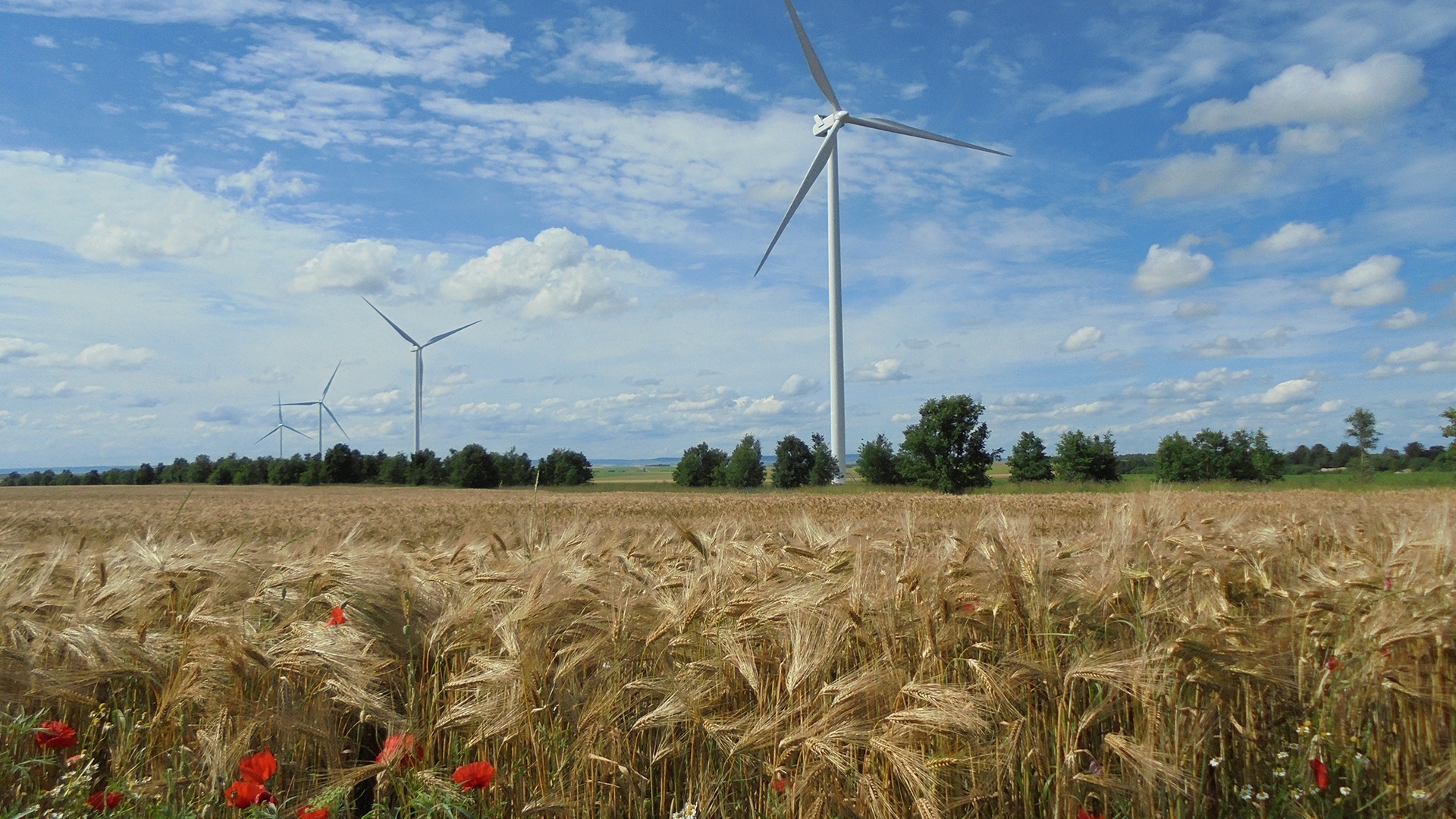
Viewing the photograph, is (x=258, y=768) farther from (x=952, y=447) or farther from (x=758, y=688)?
(x=952, y=447)

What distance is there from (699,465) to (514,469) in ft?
50.0

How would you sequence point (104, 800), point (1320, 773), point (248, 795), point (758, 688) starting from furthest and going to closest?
point (758, 688), point (1320, 773), point (104, 800), point (248, 795)

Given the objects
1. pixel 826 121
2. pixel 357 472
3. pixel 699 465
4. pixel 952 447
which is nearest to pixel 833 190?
pixel 826 121

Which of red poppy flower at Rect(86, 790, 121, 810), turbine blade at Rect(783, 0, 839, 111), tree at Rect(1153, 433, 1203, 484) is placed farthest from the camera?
tree at Rect(1153, 433, 1203, 484)

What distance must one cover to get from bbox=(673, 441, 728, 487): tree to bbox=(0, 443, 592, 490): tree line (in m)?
8.90

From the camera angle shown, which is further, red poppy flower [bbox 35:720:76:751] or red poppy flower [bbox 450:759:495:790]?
red poppy flower [bbox 35:720:76:751]

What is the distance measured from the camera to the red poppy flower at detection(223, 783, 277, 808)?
2.40 m

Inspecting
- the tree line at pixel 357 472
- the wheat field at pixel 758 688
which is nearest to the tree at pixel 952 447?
the tree line at pixel 357 472

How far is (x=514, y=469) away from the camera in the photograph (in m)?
67.2

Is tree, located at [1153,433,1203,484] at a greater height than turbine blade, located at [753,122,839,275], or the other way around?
turbine blade, located at [753,122,839,275]

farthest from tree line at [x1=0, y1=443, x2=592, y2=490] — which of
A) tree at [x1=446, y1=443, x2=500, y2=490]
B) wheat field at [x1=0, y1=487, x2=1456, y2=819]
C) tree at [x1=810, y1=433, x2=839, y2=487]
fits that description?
wheat field at [x1=0, y1=487, x2=1456, y2=819]

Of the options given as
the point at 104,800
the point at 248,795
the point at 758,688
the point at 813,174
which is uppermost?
the point at 813,174

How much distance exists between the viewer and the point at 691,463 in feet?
230

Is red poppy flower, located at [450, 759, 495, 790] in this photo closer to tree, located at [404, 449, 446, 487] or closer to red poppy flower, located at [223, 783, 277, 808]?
red poppy flower, located at [223, 783, 277, 808]
